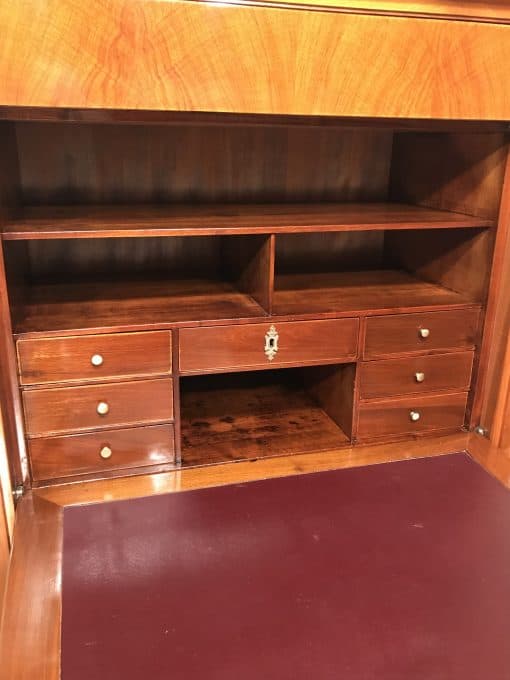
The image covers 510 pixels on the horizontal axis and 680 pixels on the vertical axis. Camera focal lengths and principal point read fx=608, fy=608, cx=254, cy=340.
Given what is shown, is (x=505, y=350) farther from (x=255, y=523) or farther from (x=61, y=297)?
(x=61, y=297)

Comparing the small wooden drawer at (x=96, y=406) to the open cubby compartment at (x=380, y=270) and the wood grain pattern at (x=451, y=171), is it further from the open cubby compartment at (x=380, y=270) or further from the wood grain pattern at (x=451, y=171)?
the wood grain pattern at (x=451, y=171)

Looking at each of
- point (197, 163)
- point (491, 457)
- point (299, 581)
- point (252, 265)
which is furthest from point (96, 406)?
point (491, 457)

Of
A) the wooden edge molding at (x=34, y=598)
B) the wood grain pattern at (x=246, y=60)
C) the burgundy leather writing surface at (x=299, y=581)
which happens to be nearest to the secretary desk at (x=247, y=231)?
the wood grain pattern at (x=246, y=60)

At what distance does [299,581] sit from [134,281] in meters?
1.12

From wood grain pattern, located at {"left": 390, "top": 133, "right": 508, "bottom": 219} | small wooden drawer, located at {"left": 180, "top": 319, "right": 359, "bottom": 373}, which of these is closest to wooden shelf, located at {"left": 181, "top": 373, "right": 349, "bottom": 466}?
small wooden drawer, located at {"left": 180, "top": 319, "right": 359, "bottom": 373}

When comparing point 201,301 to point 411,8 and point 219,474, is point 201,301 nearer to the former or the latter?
point 219,474

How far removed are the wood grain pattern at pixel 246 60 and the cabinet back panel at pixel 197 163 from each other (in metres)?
0.55

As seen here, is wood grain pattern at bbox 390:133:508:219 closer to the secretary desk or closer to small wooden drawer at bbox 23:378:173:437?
the secretary desk

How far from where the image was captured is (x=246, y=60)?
129cm

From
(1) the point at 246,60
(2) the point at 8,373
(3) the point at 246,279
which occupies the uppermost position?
(1) the point at 246,60

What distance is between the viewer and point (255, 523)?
1.15 meters

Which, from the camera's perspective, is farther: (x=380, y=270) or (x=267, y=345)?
(x=380, y=270)

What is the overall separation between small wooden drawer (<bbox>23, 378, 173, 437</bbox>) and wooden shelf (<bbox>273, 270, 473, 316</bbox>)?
387mm

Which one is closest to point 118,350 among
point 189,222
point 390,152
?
→ point 189,222
